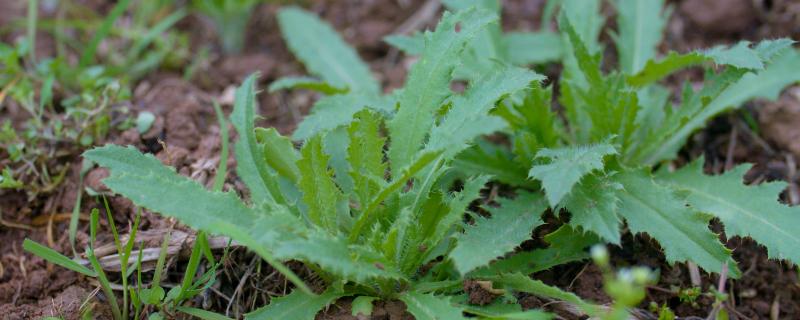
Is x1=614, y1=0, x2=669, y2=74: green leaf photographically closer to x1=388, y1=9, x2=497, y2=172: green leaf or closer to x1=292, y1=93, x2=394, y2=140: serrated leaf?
x1=388, y1=9, x2=497, y2=172: green leaf

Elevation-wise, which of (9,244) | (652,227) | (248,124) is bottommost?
(9,244)

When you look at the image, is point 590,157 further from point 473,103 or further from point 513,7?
point 513,7

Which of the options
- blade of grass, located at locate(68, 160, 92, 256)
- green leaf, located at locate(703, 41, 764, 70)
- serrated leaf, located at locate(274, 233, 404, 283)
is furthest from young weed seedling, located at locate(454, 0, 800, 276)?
blade of grass, located at locate(68, 160, 92, 256)

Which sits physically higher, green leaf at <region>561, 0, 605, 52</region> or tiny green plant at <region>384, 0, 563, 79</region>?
green leaf at <region>561, 0, 605, 52</region>

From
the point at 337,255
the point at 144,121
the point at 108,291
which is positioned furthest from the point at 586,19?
the point at 108,291

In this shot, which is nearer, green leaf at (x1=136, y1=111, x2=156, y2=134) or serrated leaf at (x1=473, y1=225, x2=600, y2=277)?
serrated leaf at (x1=473, y1=225, x2=600, y2=277)

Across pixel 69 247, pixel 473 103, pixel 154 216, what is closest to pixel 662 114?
pixel 473 103

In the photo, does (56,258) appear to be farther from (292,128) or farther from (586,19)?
(586,19)
